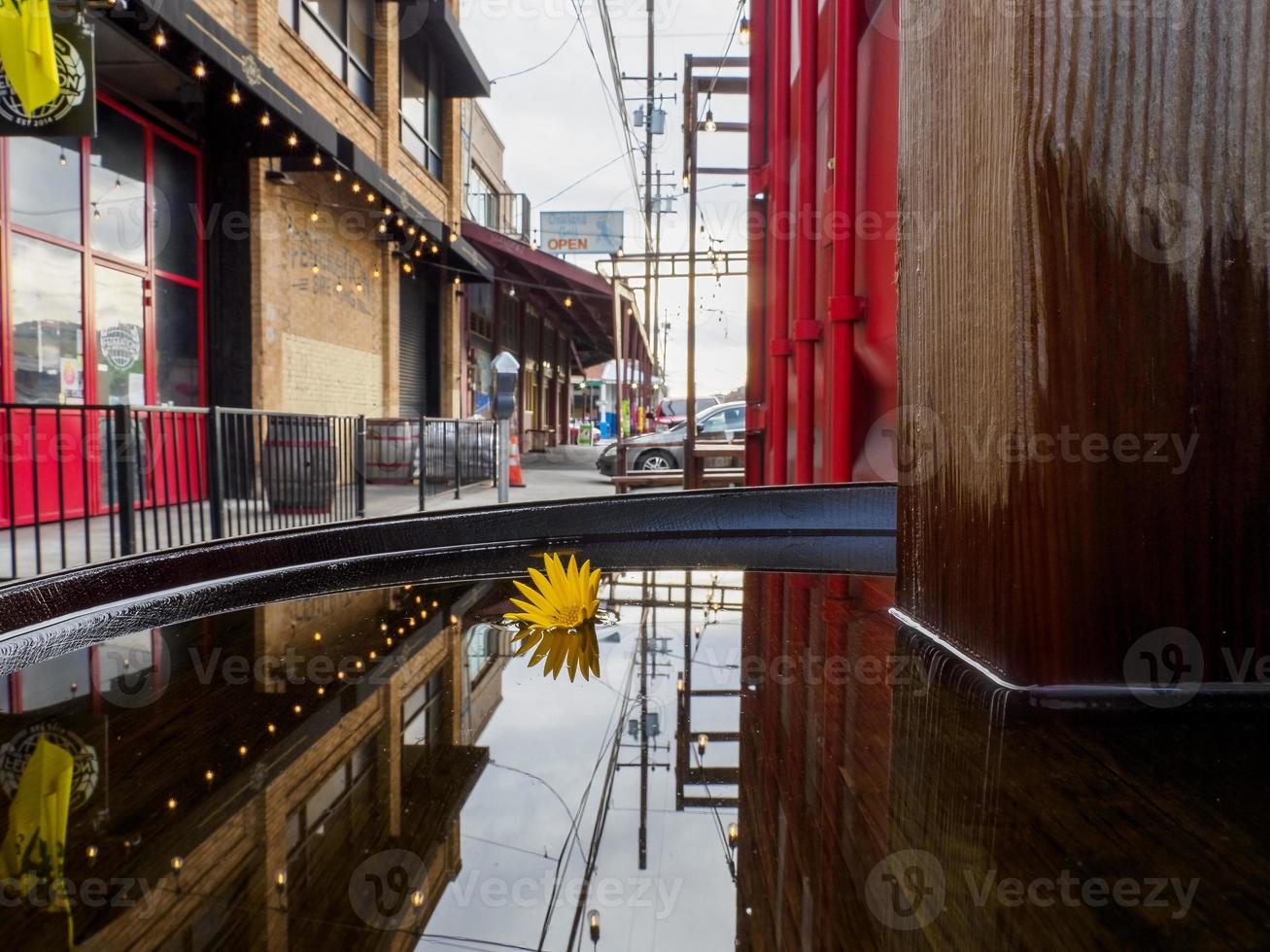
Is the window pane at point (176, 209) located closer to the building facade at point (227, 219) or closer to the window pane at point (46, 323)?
the building facade at point (227, 219)

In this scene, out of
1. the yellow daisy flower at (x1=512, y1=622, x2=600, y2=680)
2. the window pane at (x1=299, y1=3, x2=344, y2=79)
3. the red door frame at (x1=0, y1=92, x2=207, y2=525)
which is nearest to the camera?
the yellow daisy flower at (x1=512, y1=622, x2=600, y2=680)

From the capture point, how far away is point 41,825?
454mm

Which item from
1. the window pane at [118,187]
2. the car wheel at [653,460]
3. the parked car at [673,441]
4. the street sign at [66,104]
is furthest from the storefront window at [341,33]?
the car wheel at [653,460]

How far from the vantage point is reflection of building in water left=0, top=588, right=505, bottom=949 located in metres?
0.37

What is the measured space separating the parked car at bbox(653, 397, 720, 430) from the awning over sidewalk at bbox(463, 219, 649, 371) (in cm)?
194

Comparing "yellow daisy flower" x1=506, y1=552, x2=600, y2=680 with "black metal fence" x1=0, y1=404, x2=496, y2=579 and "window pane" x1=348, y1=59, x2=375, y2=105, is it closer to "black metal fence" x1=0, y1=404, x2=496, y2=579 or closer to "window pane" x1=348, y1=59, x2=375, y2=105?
"black metal fence" x1=0, y1=404, x2=496, y2=579

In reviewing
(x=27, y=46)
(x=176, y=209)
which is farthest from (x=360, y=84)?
(x=27, y=46)

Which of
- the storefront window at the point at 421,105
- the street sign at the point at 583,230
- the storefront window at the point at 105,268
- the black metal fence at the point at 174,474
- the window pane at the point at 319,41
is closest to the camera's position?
the black metal fence at the point at 174,474

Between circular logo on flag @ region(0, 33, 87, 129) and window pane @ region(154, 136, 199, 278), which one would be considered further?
window pane @ region(154, 136, 199, 278)

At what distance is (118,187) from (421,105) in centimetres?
767

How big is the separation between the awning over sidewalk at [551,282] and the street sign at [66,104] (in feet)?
34.8

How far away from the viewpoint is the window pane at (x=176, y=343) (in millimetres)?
8289

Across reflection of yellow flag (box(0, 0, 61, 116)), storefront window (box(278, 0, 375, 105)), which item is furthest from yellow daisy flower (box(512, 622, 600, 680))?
storefront window (box(278, 0, 375, 105))

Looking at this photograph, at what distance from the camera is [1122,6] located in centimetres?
70
